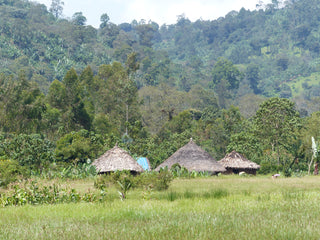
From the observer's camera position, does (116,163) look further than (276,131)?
No

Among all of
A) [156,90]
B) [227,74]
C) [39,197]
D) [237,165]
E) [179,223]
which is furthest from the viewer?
[227,74]

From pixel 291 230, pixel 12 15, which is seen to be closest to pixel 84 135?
pixel 291 230

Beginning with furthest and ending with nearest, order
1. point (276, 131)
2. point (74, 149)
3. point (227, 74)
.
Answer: point (227, 74)
point (276, 131)
point (74, 149)

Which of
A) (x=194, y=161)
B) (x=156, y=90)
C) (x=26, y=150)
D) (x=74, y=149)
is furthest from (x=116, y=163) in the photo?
(x=156, y=90)

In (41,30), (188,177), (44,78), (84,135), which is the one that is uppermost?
(41,30)

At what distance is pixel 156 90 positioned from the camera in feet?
248

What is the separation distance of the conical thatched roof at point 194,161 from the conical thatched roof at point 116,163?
457 centimetres

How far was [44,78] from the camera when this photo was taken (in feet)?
260

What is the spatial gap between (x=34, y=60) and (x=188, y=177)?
213ft

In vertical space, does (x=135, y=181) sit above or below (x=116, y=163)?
below

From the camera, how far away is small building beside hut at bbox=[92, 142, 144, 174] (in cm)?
3309

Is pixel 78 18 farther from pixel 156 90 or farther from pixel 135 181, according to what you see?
pixel 135 181

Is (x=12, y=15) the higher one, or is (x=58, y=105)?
(x=12, y=15)

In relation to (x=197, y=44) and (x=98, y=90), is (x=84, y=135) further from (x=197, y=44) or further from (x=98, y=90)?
(x=197, y=44)
